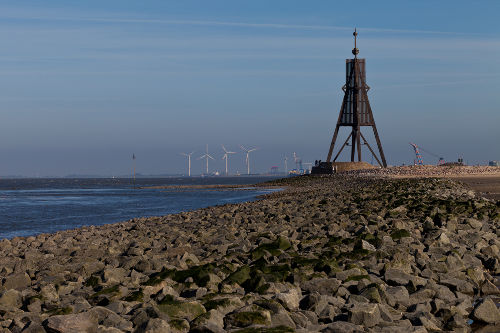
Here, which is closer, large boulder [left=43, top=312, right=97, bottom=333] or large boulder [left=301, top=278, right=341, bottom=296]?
large boulder [left=43, top=312, right=97, bottom=333]

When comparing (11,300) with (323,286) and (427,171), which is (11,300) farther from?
(427,171)

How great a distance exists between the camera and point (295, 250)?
39.1 ft

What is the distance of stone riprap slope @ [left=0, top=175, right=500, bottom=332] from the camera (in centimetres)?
698

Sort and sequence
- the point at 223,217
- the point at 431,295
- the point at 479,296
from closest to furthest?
the point at 431,295 < the point at 479,296 < the point at 223,217

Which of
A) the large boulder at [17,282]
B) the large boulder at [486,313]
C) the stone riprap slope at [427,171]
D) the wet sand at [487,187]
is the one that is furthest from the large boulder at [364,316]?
the stone riprap slope at [427,171]

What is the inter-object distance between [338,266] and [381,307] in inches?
92.1

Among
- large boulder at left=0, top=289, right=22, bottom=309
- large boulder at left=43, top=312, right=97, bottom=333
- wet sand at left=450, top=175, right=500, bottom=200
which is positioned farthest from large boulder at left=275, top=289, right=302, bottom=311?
wet sand at left=450, top=175, right=500, bottom=200

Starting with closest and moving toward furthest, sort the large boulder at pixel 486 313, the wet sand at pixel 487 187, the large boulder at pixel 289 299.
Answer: the large boulder at pixel 289 299
the large boulder at pixel 486 313
the wet sand at pixel 487 187

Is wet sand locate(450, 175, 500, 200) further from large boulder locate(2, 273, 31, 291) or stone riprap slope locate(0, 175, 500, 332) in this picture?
large boulder locate(2, 273, 31, 291)

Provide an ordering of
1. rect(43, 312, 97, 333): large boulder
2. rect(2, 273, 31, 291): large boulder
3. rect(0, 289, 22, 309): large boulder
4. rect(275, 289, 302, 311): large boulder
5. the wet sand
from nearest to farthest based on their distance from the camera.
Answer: rect(43, 312, 97, 333): large boulder, rect(275, 289, 302, 311): large boulder, rect(0, 289, 22, 309): large boulder, rect(2, 273, 31, 291): large boulder, the wet sand

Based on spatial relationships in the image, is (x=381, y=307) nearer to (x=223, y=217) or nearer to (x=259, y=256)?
(x=259, y=256)

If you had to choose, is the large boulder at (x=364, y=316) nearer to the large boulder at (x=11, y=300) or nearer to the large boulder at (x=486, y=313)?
the large boulder at (x=486, y=313)

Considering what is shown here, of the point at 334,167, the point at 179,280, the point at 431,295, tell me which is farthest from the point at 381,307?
the point at 334,167

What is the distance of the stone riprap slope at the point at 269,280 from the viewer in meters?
6.98
